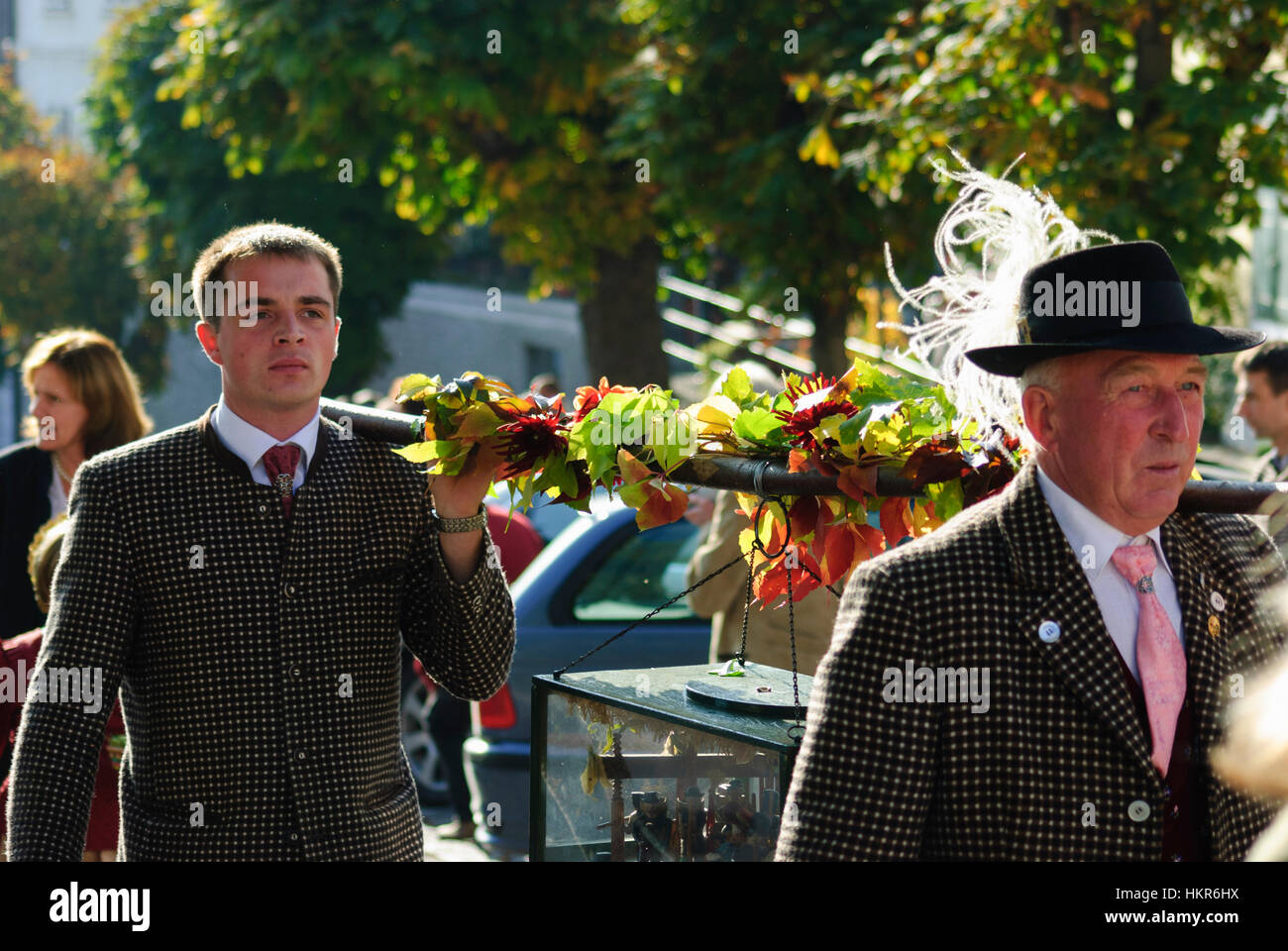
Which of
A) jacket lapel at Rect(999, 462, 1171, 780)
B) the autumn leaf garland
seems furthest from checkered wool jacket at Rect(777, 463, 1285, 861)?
the autumn leaf garland

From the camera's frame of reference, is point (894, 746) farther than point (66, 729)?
No

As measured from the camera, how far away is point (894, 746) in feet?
7.28

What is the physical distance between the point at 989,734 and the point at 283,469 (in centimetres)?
148

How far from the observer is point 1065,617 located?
2291 millimetres

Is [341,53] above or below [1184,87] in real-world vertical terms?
above

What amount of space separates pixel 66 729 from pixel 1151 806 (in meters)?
1.84

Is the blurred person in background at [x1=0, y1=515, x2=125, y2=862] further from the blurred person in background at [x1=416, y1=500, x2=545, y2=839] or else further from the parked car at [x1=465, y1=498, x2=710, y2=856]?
the blurred person in background at [x1=416, y1=500, x2=545, y2=839]

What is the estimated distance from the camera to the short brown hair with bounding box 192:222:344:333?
10.2 feet

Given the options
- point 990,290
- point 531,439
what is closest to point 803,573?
point 531,439

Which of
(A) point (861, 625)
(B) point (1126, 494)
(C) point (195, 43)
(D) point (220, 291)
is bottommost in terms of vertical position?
(A) point (861, 625)
